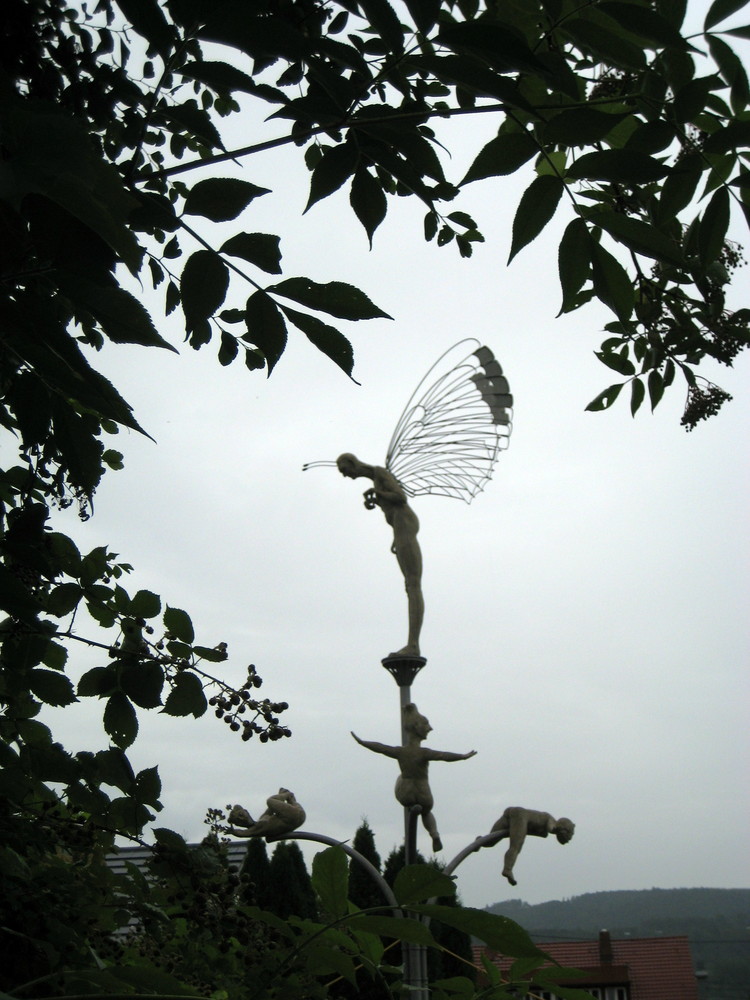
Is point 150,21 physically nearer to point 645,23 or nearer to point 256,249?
point 256,249

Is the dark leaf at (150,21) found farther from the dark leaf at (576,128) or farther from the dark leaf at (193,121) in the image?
the dark leaf at (576,128)

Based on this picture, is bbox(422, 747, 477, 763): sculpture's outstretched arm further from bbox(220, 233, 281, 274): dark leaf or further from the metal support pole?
bbox(220, 233, 281, 274): dark leaf

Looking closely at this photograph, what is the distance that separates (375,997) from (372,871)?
14.5 feet

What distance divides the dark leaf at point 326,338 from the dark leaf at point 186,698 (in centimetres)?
77

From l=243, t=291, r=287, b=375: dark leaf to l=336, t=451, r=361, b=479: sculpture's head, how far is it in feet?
15.5

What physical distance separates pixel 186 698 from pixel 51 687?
36 centimetres

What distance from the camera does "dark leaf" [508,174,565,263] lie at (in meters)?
1.21

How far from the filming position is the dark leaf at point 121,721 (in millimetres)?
1743

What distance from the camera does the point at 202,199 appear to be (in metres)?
1.18

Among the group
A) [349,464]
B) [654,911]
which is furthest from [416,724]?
[654,911]

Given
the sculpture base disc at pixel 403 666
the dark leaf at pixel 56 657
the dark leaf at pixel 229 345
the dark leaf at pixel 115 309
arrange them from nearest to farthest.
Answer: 1. the dark leaf at pixel 115 309
2. the dark leaf at pixel 229 345
3. the dark leaf at pixel 56 657
4. the sculpture base disc at pixel 403 666

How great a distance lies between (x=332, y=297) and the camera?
47.3 inches

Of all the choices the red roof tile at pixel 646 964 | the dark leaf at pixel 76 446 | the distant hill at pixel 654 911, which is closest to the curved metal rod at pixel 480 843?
the dark leaf at pixel 76 446

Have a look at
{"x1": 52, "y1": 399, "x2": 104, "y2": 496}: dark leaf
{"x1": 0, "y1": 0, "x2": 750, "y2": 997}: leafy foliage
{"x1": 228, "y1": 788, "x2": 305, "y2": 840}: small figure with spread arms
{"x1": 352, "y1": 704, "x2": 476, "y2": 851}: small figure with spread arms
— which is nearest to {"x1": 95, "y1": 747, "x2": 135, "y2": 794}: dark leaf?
{"x1": 0, "y1": 0, "x2": 750, "y2": 997}: leafy foliage
